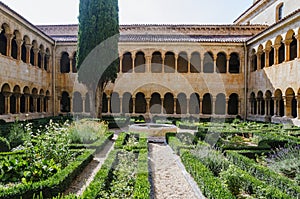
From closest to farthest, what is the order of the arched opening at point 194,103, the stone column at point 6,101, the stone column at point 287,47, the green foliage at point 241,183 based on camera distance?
the green foliage at point 241,183 < the stone column at point 6,101 < the stone column at point 287,47 < the arched opening at point 194,103

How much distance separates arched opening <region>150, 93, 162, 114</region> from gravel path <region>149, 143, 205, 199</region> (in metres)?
13.4

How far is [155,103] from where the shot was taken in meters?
23.5

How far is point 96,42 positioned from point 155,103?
8689 millimetres

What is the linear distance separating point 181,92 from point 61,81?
31.1 ft

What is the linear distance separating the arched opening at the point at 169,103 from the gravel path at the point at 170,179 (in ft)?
45.4

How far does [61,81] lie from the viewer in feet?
71.9

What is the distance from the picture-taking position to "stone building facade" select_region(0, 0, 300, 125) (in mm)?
17359

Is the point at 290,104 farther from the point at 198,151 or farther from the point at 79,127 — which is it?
the point at 79,127

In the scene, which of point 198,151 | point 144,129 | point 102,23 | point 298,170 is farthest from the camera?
point 102,23

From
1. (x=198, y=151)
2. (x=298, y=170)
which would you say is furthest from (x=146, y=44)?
(x=298, y=170)

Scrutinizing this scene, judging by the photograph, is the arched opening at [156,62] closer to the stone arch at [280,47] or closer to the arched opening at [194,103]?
the arched opening at [194,103]

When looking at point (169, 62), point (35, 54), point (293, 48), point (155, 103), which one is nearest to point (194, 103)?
point (155, 103)

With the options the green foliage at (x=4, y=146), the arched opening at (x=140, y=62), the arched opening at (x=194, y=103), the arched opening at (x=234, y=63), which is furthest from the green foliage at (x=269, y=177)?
the arched opening at (x=234, y=63)

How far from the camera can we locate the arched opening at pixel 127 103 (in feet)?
75.1
